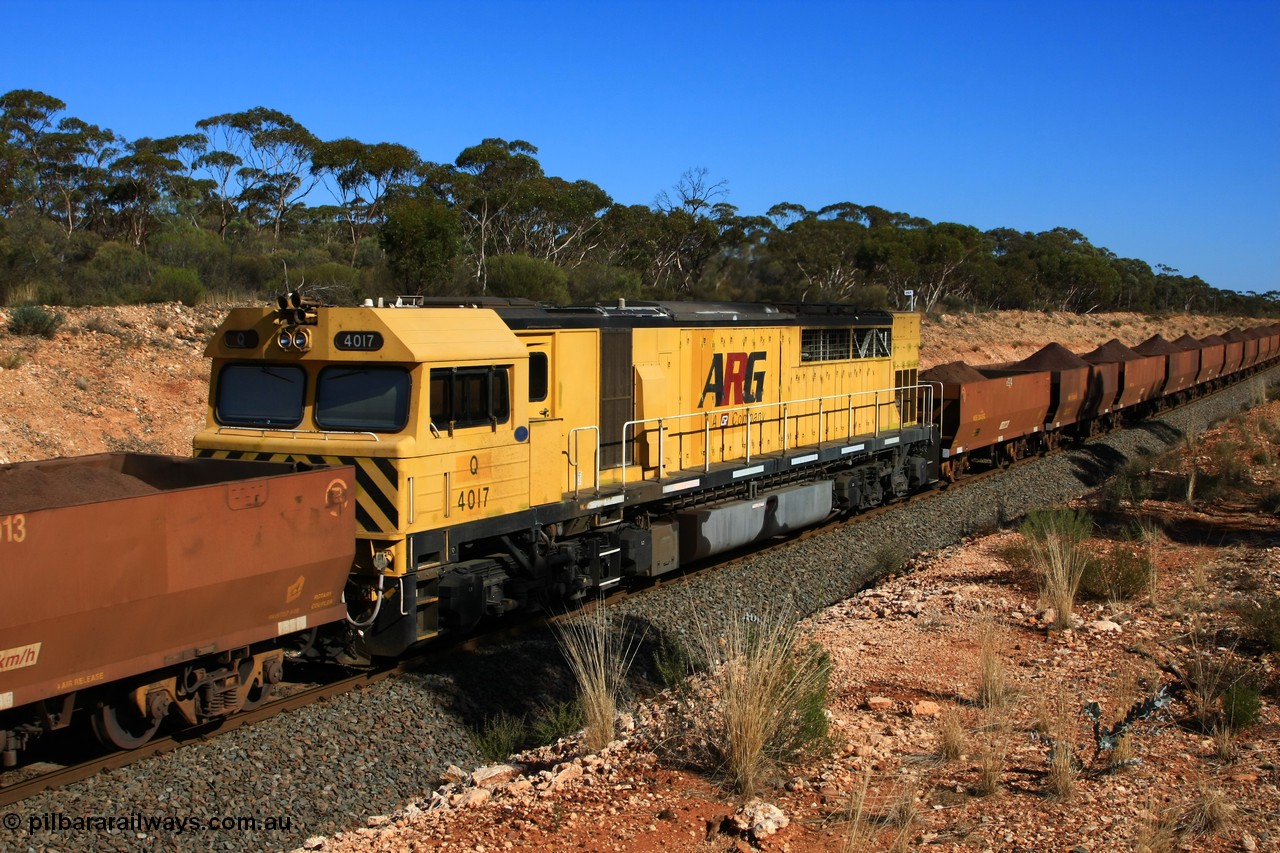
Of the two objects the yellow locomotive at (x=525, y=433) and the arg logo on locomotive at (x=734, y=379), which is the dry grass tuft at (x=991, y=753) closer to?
the yellow locomotive at (x=525, y=433)

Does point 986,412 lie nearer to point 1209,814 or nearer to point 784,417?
point 784,417

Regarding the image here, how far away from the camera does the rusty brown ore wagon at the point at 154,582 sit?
6.40 m

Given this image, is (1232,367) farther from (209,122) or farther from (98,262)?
(209,122)

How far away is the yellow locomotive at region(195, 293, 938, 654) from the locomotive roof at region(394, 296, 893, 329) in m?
0.04

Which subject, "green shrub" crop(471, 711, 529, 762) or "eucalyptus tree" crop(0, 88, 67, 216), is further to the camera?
"eucalyptus tree" crop(0, 88, 67, 216)

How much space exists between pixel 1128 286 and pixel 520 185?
85327mm

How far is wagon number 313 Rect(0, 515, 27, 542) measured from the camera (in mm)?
6094

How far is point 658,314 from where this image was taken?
532 inches

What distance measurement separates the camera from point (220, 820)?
6.95 meters

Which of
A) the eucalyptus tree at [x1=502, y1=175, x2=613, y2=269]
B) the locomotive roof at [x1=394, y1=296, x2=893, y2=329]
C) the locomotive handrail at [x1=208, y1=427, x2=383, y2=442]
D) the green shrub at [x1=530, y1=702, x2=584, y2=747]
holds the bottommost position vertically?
the green shrub at [x1=530, y1=702, x2=584, y2=747]

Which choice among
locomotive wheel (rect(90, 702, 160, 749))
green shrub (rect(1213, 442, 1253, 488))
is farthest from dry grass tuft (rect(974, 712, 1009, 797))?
green shrub (rect(1213, 442, 1253, 488))

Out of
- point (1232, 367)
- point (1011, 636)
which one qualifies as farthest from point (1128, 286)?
point (1011, 636)

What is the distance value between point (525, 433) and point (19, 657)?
5180mm

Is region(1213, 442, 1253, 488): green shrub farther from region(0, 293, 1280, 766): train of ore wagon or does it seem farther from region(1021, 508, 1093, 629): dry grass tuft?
region(0, 293, 1280, 766): train of ore wagon
